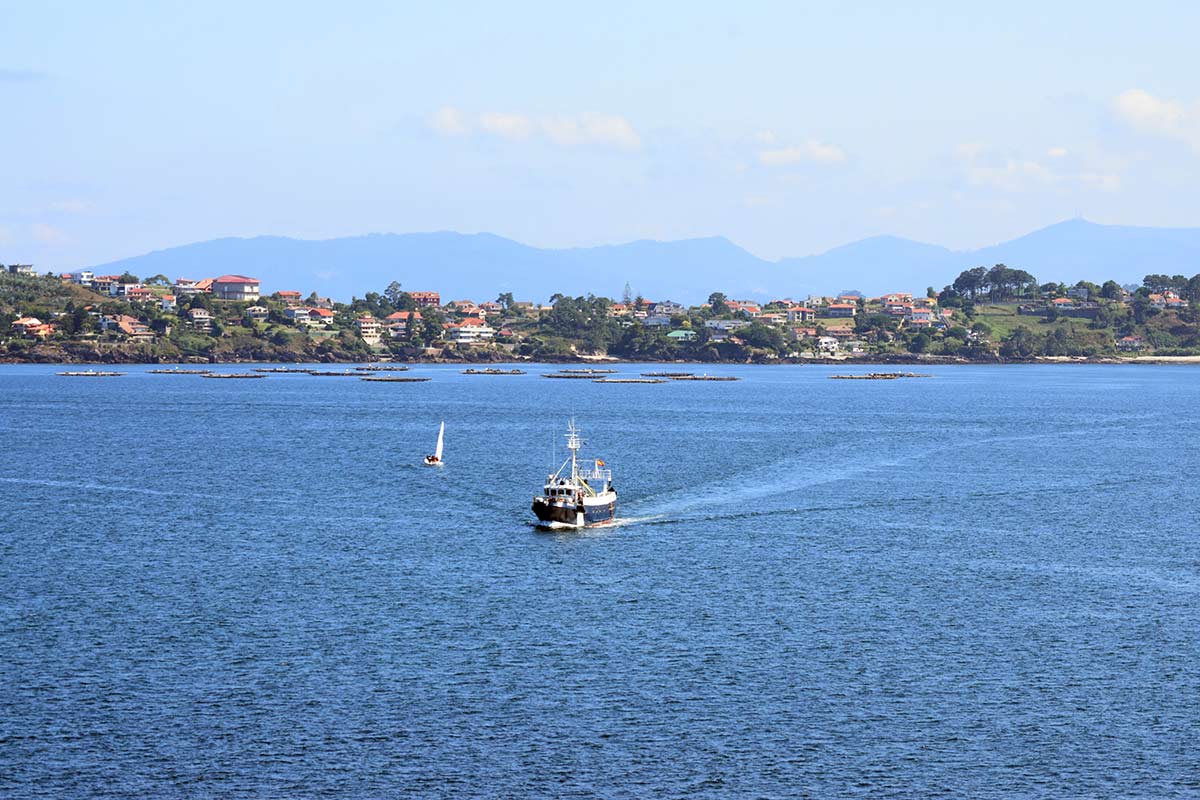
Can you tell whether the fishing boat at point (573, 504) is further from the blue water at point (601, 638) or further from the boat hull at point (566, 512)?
the blue water at point (601, 638)

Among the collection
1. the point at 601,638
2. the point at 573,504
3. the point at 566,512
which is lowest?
the point at 601,638

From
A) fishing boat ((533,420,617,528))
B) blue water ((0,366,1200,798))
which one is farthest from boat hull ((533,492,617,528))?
blue water ((0,366,1200,798))

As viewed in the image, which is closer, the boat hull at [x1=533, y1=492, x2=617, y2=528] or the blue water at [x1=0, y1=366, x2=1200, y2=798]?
the blue water at [x1=0, y1=366, x2=1200, y2=798]

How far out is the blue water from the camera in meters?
45.6

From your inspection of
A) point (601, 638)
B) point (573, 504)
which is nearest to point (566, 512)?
point (573, 504)

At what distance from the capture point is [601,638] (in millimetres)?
60812

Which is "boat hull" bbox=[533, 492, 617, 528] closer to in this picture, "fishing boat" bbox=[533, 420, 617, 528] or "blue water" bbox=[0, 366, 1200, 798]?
"fishing boat" bbox=[533, 420, 617, 528]

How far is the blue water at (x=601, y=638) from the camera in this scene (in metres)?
45.6

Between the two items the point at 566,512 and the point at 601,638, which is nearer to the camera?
the point at 601,638

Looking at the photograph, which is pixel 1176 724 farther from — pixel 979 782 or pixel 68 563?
pixel 68 563

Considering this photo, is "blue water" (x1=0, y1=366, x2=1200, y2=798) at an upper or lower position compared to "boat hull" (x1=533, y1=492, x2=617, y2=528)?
lower

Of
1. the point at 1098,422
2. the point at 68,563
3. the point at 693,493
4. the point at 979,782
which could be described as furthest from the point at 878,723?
the point at 1098,422

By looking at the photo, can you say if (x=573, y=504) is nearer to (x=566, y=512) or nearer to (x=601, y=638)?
(x=566, y=512)

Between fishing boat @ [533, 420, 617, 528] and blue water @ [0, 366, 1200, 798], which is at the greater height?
fishing boat @ [533, 420, 617, 528]
